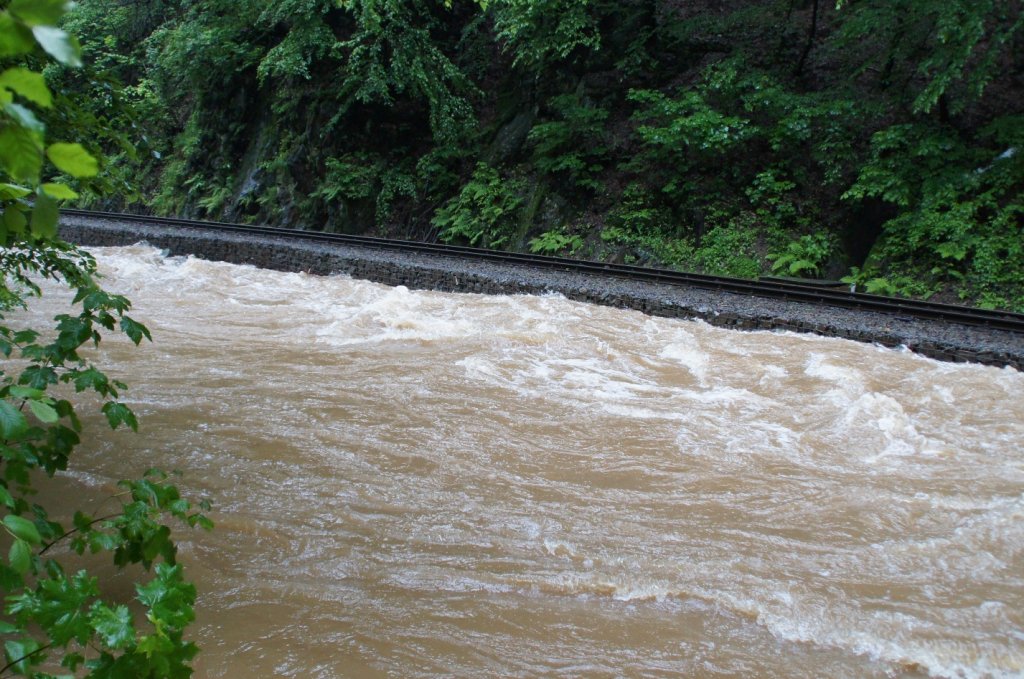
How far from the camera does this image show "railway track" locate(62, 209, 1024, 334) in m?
10.2

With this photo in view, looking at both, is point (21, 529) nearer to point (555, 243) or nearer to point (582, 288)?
point (582, 288)

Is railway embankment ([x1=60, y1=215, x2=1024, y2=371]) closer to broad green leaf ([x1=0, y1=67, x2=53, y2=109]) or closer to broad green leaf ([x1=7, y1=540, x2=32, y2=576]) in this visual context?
broad green leaf ([x1=7, y1=540, x2=32, y2=576])

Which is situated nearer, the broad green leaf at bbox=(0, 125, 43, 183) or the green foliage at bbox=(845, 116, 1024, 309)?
the broad green leaf at bbox=(0, 125, 43, 183)

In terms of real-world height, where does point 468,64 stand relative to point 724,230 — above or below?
above

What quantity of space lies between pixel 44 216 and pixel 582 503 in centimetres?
443

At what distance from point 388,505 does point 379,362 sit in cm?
374

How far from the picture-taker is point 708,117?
51.5 ft

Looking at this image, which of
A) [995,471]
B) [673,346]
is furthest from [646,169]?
[995,471]

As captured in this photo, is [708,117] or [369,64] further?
[369,64]

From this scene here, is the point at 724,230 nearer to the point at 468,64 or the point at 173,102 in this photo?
the point at 468,64

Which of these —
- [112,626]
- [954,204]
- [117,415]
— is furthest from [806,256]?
[112,626]

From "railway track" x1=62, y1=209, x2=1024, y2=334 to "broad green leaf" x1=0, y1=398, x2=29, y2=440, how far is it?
1145 centimetres

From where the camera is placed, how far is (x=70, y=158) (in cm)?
108

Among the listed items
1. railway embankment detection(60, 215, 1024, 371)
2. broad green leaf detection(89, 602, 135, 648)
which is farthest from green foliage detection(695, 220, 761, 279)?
broad green leaf detection(89, 602, 135, 648)
